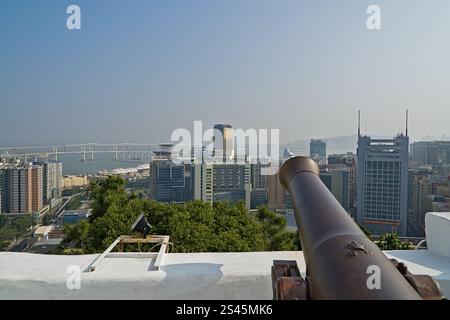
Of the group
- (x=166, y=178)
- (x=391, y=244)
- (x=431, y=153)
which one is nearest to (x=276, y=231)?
(x=391, y=244)

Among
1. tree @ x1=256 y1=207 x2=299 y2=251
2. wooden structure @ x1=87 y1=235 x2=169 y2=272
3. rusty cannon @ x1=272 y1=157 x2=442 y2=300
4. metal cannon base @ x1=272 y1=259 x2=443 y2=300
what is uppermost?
rusty cannon @ x1=272 y1=157 x2=442 y2=300

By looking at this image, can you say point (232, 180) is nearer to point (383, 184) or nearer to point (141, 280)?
point (383, 184)

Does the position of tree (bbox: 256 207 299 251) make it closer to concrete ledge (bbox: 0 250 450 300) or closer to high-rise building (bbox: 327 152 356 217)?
high-rise building (bbox: 327 152 356 217)

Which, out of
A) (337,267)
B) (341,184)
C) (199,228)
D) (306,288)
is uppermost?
(337,267)

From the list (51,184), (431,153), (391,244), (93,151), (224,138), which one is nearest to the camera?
(391,244)

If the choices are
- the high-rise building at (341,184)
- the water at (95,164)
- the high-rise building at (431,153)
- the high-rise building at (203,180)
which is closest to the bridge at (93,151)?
the water at (95,164)

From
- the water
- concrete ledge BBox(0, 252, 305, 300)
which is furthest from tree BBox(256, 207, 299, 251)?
the water
